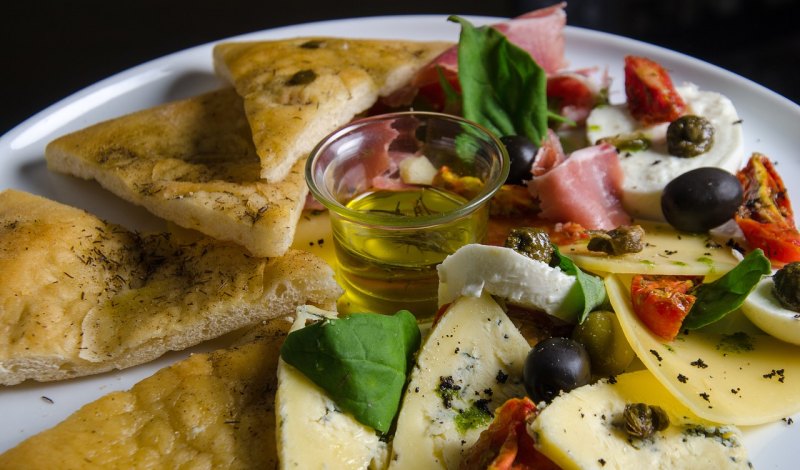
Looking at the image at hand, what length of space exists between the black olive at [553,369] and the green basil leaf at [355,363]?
1.49 ft

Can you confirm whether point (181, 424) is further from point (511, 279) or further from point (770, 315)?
point (770, 315)

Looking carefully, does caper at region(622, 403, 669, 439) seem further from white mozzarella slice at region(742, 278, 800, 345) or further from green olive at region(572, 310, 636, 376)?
white mozzarella slice at region(742, 278, 800, 345)

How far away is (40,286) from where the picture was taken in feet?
11.1

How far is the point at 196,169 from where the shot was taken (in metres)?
3.97

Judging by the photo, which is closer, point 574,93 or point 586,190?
point 586,190

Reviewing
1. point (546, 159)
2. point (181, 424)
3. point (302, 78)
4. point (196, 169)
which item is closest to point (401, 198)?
point (546, 159)

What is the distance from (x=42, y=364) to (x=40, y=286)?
364mm

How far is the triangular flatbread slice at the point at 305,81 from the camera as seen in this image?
3887mm

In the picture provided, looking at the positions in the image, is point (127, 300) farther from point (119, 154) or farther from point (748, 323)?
point (748, 323)

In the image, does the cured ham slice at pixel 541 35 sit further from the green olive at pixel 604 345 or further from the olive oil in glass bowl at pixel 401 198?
the green olive at pixel 604 345

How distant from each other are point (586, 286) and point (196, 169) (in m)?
1.98

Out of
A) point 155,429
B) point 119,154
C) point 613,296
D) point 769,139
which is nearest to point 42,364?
point 155,429

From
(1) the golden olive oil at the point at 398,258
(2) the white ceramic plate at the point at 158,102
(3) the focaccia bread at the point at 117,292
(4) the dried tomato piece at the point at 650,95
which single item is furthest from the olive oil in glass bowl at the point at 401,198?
(4) the dried tomato piece at the point at 650,95

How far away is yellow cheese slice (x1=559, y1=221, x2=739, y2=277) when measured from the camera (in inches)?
127
